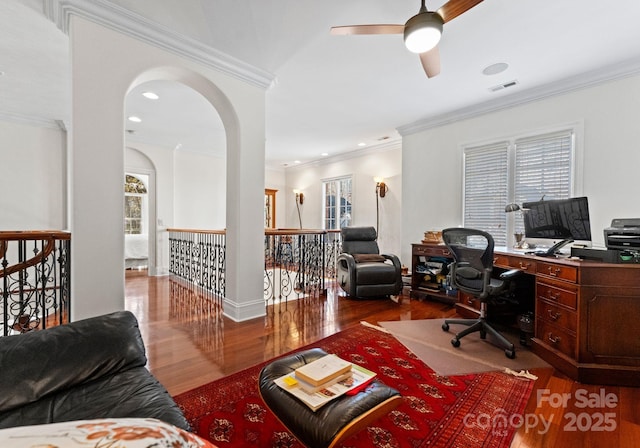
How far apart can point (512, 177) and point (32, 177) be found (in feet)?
25.1

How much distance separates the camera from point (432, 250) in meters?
4.14

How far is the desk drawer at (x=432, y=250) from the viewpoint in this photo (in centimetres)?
397

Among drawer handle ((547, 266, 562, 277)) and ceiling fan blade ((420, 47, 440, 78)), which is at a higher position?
ceiling fan blade ((420, 47, 440, 78))

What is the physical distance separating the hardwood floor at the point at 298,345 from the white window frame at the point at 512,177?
134cm

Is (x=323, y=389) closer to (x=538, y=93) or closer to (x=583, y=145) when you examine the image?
(x=583, y=145)

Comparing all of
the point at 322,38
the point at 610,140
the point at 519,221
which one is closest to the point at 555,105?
the point at 610,140

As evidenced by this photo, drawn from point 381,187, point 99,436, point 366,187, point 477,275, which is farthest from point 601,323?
point 366,187

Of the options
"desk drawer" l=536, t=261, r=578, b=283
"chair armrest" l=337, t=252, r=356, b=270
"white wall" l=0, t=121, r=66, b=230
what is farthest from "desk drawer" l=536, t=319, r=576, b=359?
"white wall" l=0, t=121, r=66, b=230

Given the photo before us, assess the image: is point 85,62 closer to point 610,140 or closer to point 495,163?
point 495,163

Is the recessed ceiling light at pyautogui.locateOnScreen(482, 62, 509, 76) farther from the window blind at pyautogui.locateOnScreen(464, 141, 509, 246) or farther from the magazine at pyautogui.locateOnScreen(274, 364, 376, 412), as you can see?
the magazine at pyautogui.locateOnScreen(274, 364, 376, 412)

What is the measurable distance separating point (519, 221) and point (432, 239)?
→ 1.15 m

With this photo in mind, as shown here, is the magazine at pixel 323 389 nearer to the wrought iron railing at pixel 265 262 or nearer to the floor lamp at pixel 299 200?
the wrought iron railing at pixel 265 262

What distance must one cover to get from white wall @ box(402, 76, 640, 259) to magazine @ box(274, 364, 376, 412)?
354 centimetres

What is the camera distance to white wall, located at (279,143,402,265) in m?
6.24
